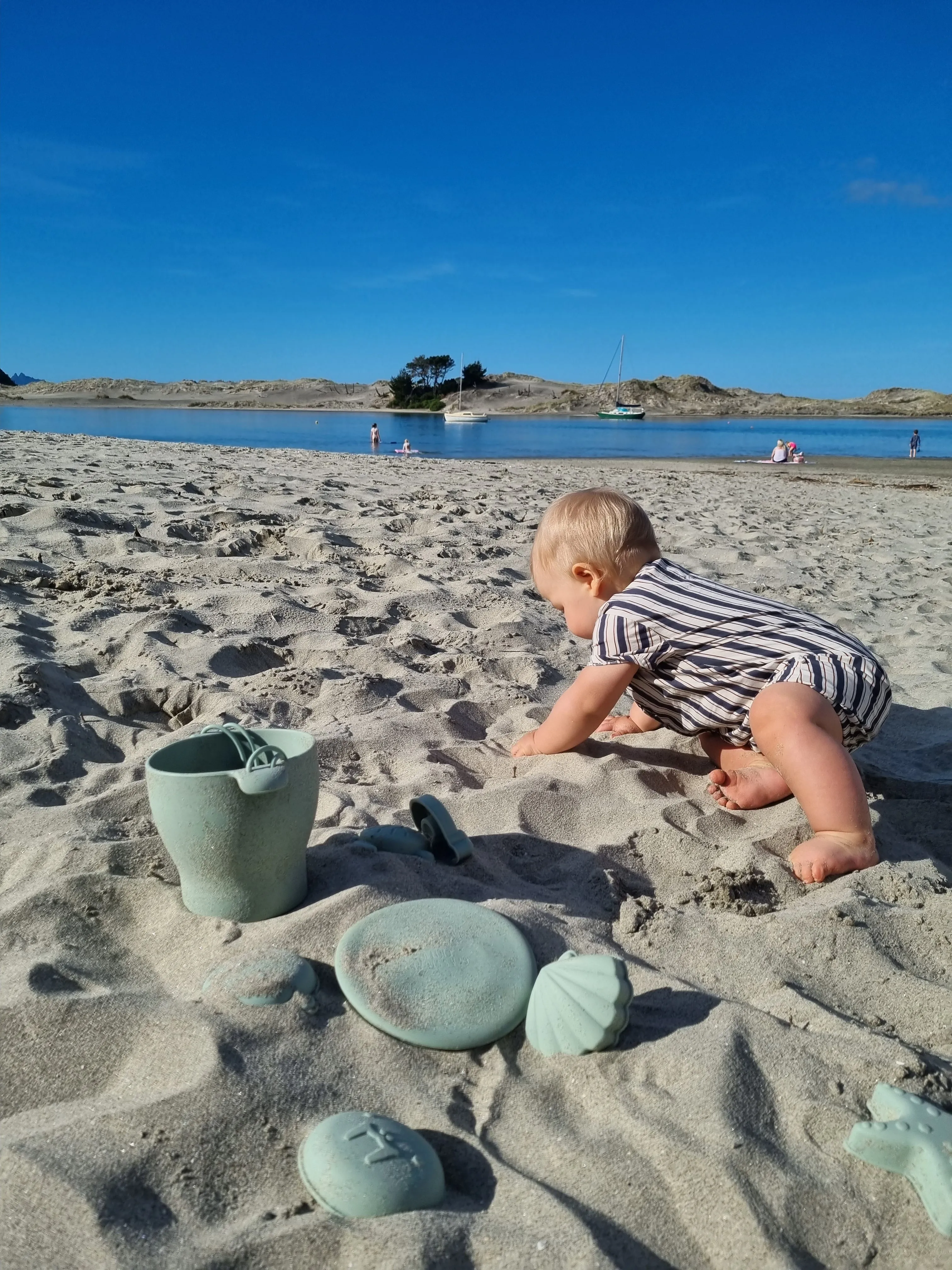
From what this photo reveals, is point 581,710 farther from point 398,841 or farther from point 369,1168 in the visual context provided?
point 369,1168

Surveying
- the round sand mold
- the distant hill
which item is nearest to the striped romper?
the round sand mold

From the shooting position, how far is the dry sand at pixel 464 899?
1.13m

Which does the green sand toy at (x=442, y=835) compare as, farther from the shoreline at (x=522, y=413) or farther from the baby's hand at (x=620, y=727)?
the shoreline at (x=522, y=413)

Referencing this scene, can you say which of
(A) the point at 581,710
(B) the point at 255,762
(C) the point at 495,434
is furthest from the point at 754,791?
(C) the point at 495,434

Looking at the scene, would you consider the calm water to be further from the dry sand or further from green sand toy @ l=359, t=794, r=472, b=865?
green sand toy @ l=359, t=794, r=472, b=865

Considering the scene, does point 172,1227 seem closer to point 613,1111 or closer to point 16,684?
point 613,1111

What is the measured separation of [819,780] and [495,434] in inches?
1311

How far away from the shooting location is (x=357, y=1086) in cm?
135

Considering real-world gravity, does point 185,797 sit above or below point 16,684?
above

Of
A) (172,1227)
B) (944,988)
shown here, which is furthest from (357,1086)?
(944,988)

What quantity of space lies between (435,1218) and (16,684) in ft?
7.52

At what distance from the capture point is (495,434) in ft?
113

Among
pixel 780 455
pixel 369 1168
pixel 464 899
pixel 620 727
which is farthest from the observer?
pixel 780 455

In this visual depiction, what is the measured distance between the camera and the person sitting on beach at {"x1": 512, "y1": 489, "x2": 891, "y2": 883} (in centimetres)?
214
